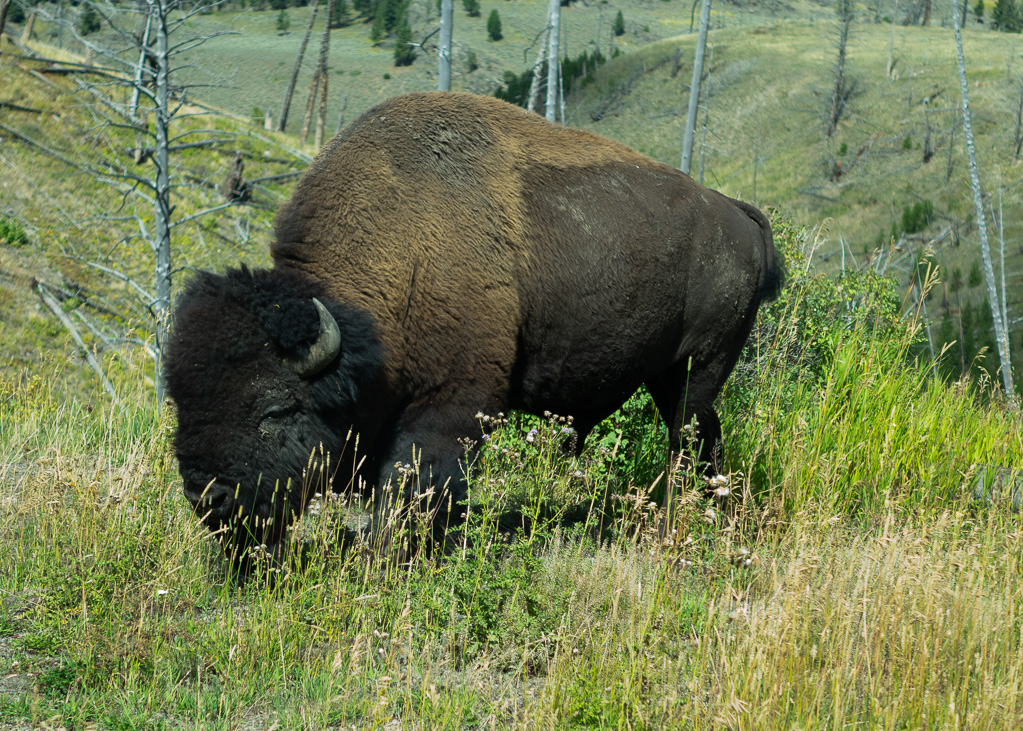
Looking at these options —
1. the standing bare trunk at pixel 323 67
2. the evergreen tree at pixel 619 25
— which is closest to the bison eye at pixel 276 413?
the standing bare trunk at pixel 323 67

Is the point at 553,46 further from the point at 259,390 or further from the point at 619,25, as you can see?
the point at 619,25

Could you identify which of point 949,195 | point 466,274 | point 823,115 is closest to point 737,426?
point 466,274

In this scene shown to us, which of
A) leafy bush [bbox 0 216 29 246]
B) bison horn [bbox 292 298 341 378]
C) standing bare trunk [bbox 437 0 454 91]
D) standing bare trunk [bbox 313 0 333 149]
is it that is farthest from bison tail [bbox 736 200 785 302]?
standing bare trunk [bbox 313 0 333 149]

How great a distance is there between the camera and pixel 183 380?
3748 millimetres

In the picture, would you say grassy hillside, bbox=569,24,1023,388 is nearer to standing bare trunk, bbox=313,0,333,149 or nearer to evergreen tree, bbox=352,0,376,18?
standing bare trunk, bbox=313,0,333,149

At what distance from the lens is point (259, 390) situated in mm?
3902

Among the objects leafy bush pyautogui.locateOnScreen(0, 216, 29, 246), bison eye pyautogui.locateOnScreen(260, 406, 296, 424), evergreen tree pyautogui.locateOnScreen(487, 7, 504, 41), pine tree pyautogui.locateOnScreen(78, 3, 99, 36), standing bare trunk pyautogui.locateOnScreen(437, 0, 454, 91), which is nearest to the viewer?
bison eye pyautogui.locateOnScreen(260, 406, 296, 424)

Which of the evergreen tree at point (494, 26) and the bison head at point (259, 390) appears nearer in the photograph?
the bison head at point (259, 390)

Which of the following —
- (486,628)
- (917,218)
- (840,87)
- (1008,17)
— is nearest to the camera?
(486,628)

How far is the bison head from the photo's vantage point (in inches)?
149

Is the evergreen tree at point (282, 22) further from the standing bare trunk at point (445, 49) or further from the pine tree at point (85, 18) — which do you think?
the standing bare trunk at point (445, 49)

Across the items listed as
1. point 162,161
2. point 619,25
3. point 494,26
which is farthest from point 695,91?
point 619,25

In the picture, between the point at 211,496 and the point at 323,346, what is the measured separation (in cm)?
86

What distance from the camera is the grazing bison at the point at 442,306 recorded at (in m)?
3.86
